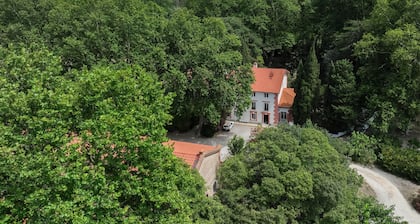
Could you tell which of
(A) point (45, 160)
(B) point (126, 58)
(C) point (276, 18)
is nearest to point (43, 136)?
(A) point (45, 160)

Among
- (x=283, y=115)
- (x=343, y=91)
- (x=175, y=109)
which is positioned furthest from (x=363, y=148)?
(x=175, y=109)

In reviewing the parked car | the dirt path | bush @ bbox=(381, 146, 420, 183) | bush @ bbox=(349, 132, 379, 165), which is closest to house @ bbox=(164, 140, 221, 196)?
the dirt path

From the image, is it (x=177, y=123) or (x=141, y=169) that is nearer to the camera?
(x=141, y=169)

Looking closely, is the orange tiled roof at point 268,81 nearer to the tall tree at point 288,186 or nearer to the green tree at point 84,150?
the tall tree at point 288,186

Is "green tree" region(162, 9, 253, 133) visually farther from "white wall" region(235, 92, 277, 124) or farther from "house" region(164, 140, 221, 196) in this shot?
"house" region(164, 140, 221, 196)

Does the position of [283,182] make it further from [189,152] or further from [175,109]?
[175,109]

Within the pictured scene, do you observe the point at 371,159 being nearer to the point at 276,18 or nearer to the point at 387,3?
the point at 387,3
